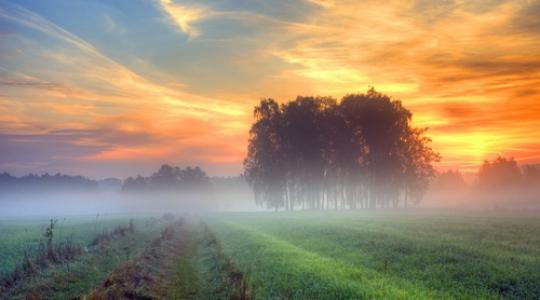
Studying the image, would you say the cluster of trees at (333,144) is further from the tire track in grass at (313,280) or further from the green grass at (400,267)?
the tire track in grass at (313,280)

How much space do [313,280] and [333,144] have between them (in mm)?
61592

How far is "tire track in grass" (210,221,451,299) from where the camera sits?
13773 mm

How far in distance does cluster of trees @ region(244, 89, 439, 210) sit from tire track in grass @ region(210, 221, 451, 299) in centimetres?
5252

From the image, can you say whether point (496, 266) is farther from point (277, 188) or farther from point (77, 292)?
point (277, 188)

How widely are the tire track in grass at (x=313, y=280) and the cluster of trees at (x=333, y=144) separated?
172 feet

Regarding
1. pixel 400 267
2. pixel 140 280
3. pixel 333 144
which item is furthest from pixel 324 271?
pixel 333 144

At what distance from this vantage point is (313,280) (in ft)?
53.9

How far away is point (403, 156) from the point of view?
77.4m

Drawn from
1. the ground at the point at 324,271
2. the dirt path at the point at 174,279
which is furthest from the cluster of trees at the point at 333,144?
the dirt path at the point at 174,279

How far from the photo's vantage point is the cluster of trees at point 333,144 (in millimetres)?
74312

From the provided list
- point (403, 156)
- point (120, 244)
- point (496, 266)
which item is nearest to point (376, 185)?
point (403, 156)

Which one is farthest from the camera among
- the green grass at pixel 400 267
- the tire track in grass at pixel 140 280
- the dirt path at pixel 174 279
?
→ the dirt path at pixel 174 279

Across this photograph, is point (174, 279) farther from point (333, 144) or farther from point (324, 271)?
point (333, 144)

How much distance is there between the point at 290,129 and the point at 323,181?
41.8 feet
